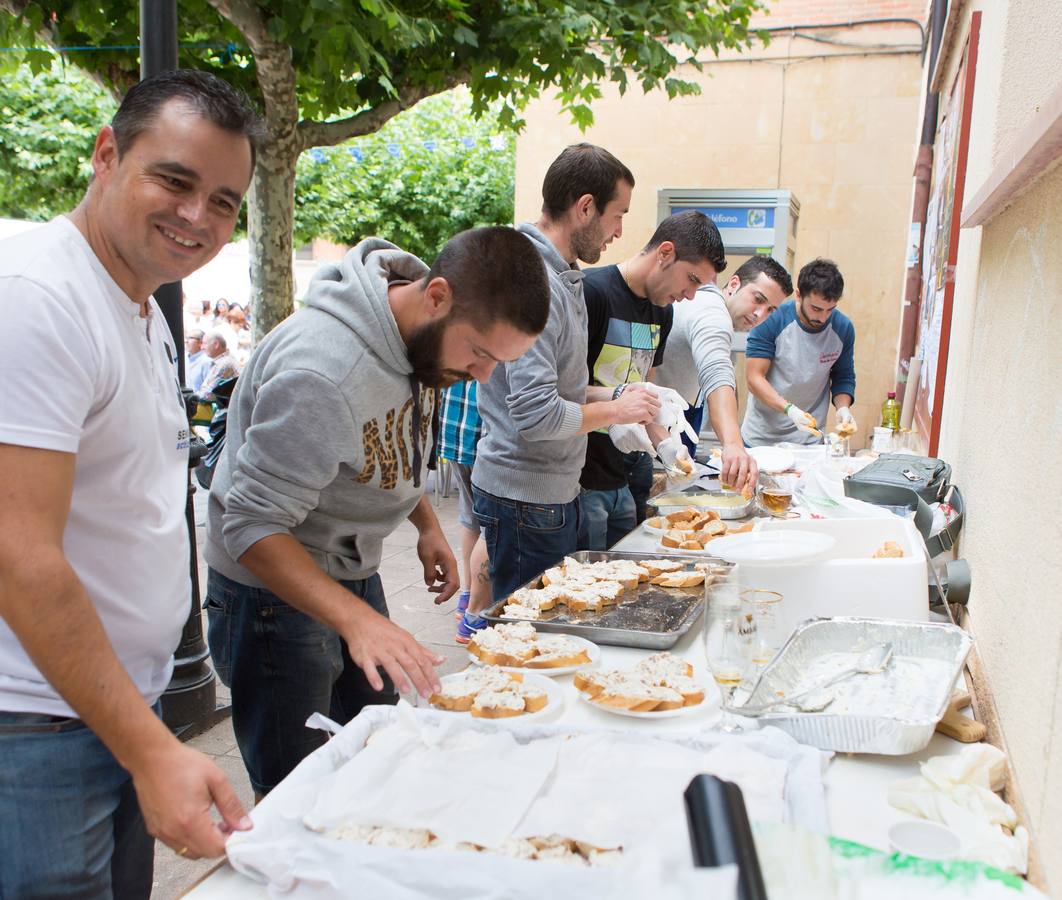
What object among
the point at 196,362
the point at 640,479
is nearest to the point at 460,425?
the point at 640,479

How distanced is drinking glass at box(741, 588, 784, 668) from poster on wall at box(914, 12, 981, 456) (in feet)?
7.83

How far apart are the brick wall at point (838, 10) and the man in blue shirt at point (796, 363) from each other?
4.02m

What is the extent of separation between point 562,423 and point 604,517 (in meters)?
0.77

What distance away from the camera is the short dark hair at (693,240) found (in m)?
3.37

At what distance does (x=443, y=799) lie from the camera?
1266mm

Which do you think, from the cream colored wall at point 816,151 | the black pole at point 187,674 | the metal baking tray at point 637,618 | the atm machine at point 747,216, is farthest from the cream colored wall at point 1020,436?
the cream colored wall at point 816,151

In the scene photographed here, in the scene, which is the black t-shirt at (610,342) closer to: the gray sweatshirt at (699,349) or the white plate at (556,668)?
the gray sweatshirt at (699,349)

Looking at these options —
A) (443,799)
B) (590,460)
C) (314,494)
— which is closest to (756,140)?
(590,460)

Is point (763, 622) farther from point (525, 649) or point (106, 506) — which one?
point (106, 506)

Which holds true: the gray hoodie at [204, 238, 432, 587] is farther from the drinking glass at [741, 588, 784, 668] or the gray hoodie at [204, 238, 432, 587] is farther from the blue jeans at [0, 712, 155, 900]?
the drinking glass at [741, 588, 784, 668]

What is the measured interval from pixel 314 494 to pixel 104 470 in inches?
19.3

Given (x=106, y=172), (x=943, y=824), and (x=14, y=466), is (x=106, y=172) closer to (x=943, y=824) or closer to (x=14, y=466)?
(x=14, y=466)

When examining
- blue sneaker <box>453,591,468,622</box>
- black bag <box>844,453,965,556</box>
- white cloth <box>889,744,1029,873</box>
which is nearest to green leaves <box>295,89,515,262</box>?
blue sneaker <box>453,591,468,622</box>

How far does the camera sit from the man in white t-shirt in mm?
1183
